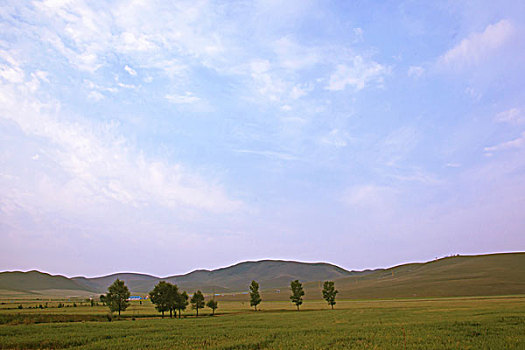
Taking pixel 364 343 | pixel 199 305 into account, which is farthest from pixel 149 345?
pixel 199 305

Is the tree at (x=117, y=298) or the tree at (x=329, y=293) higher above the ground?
the tree at (x=117, y=298)

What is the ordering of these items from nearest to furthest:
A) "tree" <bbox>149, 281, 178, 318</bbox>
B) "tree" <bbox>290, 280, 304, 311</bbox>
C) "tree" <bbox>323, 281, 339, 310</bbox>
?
"tree" <bbox>149, 281, 178, 318</bbox> < "tree" <bbox>323, 281, 339, 310</bbox> < "tree" <bbox>290, 280, 304, 311</bbox>

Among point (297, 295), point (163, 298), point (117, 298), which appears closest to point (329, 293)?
point (297, 295)

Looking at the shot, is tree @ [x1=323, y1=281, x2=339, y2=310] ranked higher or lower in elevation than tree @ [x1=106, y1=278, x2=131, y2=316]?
lower

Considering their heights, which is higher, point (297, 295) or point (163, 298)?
point (163, 298)

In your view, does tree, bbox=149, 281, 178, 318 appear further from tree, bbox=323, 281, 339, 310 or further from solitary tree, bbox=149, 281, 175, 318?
tree, bbox=323, 281, 339, 310

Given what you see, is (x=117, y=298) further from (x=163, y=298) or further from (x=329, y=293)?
(x=329, y=293)

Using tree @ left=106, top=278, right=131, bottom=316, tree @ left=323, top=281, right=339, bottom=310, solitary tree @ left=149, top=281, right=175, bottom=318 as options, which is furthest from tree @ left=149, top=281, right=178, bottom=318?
tree @ left=323, top=281, right=339, bottom=310

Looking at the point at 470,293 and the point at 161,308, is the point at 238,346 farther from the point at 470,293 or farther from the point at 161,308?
the point at 470,293

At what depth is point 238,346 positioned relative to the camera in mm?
27750

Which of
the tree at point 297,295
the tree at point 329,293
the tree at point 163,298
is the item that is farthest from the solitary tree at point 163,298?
the tree at point 329,293

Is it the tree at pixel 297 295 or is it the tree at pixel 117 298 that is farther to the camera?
the tree at pixel 297 295

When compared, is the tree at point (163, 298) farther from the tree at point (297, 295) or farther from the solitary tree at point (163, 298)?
the tree at point (297, 295)

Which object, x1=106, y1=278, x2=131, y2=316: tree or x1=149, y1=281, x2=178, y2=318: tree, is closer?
x1=106, y1=278, x2=131, y2=316: tree
